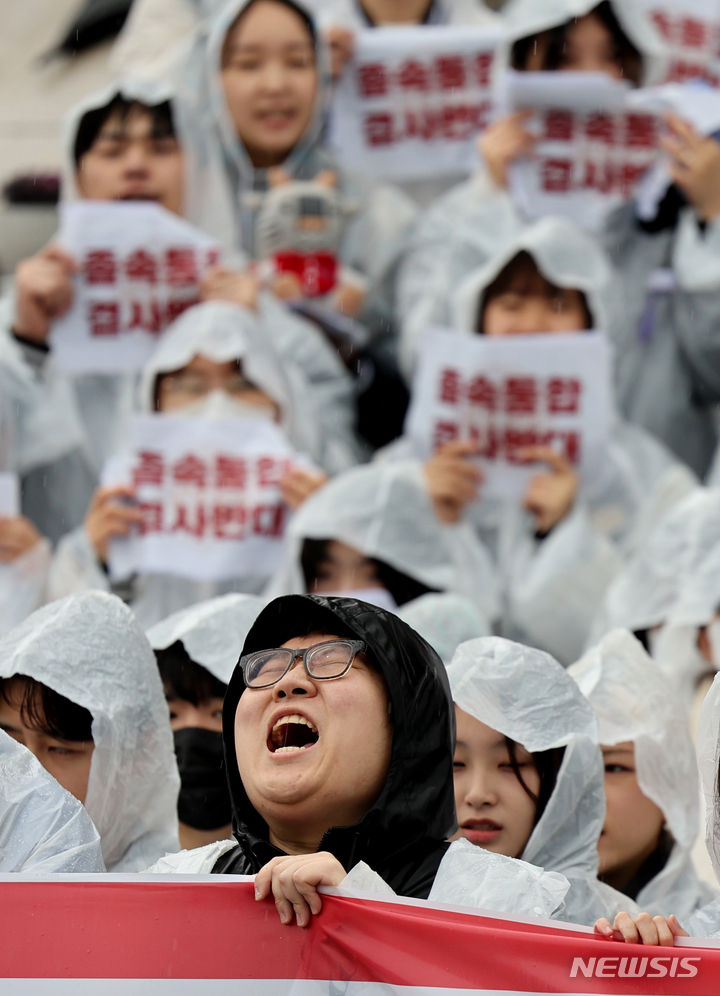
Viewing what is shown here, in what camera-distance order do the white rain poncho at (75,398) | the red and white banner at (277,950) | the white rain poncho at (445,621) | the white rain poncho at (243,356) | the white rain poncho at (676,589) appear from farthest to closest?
the white rain poncho at (75,398) → the white rain poncho at (243,356) → the white rain poncho at (676,589) → the white rain poncho at (445,621) → the red and white banner at (277,950)

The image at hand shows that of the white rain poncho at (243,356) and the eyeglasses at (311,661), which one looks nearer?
the eyeglasses at (311,661)

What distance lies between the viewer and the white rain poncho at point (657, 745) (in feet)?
12.4

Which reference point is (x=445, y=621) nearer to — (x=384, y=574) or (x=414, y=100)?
(x=384, y=574)

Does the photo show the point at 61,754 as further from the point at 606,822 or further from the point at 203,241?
the point at 203,241

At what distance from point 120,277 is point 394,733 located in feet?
11.2

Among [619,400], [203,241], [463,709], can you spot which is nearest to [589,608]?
[619,400]

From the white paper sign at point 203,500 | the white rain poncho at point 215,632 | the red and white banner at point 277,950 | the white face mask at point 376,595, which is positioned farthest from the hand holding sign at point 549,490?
the red and white banner at point 277,950

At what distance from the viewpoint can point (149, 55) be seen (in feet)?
23.7

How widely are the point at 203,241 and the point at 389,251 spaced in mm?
904

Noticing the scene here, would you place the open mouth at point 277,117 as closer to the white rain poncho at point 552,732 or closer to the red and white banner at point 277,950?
the white rain poncho at point 552,732

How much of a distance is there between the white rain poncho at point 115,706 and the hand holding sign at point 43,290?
2380 mm

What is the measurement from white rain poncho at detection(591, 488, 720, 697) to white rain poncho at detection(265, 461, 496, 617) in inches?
17.2

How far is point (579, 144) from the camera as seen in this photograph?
612cm

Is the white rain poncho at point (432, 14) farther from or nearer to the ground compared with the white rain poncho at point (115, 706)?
farther from the ground
